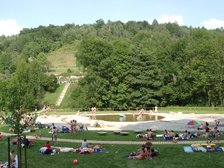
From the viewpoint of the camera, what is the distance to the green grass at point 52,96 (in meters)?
91.3

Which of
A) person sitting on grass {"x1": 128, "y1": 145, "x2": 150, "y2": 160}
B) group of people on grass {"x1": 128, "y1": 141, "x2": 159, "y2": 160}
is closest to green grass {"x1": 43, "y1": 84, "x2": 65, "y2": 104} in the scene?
group of people on grass {"x1": 128, "y1": 141, "x2": 159, "y2": 160}

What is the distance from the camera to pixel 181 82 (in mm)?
75312

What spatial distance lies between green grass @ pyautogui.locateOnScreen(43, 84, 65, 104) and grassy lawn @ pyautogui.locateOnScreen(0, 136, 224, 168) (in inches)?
2461

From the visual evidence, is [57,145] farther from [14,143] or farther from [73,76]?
[73,76]

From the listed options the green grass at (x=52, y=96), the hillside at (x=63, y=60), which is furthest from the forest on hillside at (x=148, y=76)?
the hillside at (x=63, y=60)

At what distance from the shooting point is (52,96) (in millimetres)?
96312

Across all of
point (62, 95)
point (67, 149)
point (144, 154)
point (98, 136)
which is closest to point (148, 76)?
point (62, 95)

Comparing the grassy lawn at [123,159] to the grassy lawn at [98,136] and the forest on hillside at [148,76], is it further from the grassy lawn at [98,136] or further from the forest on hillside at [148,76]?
the forest on hillside at [148,76]

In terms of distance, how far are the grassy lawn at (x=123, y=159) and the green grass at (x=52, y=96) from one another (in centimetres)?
6250

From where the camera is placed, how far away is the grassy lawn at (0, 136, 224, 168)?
2359 centimetres

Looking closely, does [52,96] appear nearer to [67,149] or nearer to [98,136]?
[98,136]

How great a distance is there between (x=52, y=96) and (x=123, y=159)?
72.9 m

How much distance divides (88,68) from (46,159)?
52013 millimetres

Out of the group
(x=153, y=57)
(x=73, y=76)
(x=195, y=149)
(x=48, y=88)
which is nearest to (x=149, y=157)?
(x=195, y=149)
